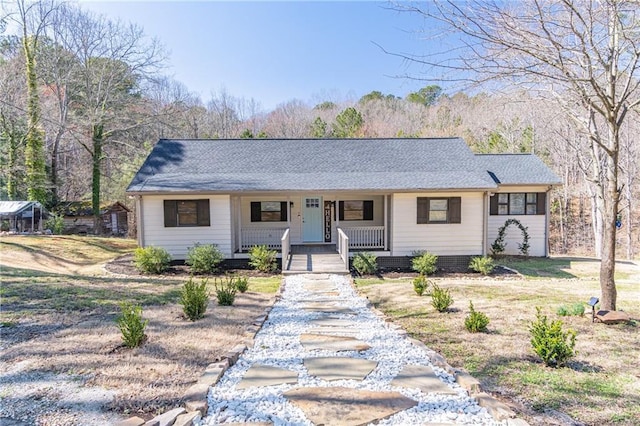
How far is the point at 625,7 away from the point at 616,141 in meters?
1.98

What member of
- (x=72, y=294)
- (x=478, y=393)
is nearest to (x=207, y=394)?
(x=478, y=393)

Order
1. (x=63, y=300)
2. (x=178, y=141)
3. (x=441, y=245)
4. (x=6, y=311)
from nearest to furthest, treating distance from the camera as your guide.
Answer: (x=6, y=311) → (x=63, y=300) → (x=441, y=245) → (x=178, y=141)

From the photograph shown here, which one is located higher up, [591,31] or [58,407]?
[591,31]

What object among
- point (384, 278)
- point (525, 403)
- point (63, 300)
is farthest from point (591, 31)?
point (63, 300)

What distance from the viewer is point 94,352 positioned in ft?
12.8

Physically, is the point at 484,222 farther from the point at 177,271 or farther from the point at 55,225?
the point at 55,225

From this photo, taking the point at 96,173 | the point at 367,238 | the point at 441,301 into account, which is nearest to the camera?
the point at 441,301

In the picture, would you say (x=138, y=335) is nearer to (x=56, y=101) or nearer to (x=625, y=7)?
(x=625, y=7)

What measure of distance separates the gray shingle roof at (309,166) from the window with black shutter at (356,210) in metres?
1.49

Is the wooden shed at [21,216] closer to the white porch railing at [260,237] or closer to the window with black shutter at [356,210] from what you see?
the white porch railing at [260,237]

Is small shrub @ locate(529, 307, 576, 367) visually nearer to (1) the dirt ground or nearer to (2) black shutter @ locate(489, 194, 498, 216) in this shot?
(1) the dirt ground

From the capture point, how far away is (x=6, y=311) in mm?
5324

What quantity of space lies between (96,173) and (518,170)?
78.4 feet

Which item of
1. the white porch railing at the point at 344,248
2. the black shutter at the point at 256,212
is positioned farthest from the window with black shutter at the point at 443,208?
the black shutter at the point at 256,212
